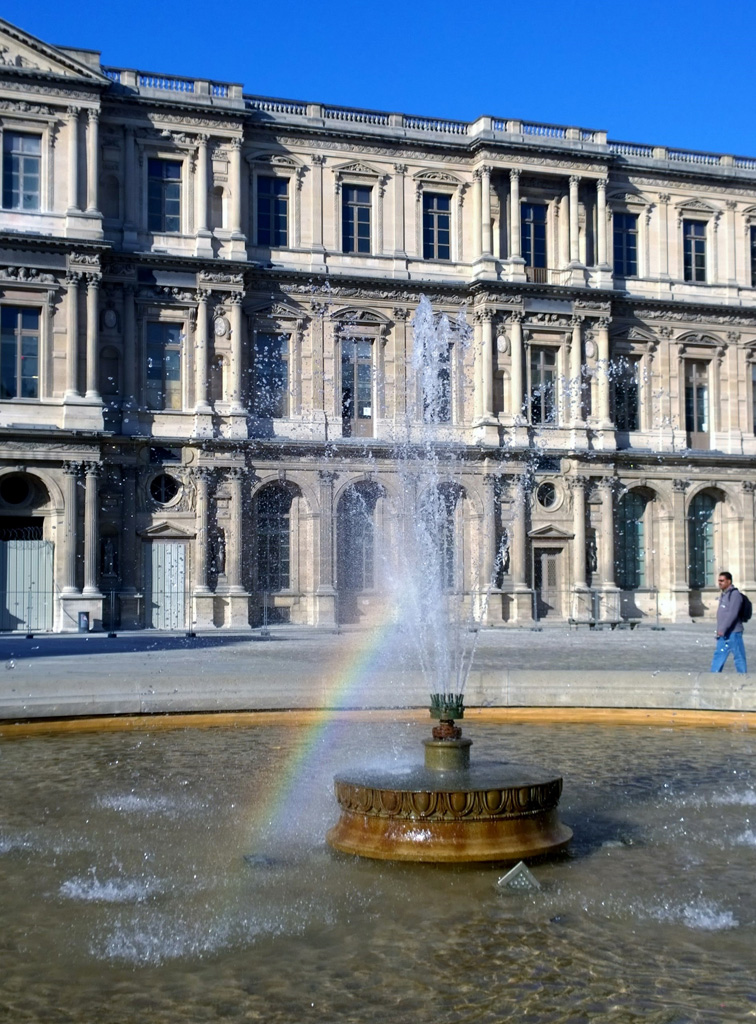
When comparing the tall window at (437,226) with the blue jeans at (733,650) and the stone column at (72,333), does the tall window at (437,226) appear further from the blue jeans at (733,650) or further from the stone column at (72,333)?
the blue jeans at (733,650)

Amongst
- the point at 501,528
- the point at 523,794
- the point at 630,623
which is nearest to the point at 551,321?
the point at 501,528

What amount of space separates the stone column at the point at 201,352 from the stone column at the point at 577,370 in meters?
12.1

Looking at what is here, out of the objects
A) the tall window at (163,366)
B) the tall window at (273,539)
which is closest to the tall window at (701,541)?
the tall window at (273,539)

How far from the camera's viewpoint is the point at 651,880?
25.7ft

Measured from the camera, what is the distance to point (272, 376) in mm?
37438

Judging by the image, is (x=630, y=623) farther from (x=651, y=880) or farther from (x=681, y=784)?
(x=651, y=880)

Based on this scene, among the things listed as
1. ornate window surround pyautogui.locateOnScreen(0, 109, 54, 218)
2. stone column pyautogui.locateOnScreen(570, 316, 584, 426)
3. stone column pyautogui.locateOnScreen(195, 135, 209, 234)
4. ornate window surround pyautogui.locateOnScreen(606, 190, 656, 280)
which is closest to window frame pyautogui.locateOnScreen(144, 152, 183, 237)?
stone column pyautogui.locateOnScreen(195, 135, 209, 234)

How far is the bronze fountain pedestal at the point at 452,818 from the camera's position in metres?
8.03

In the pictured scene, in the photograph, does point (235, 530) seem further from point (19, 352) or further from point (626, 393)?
point (626, 393)

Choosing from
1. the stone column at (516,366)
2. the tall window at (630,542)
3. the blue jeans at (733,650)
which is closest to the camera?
the blue jeans at (733,650)

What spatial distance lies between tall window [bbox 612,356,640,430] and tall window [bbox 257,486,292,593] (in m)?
12.0

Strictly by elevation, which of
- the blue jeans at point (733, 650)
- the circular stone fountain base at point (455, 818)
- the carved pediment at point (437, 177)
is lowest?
the circular stone fountain base at point (455, 818)

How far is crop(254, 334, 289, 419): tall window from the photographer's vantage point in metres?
37.2

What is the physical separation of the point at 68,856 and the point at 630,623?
28913mm
